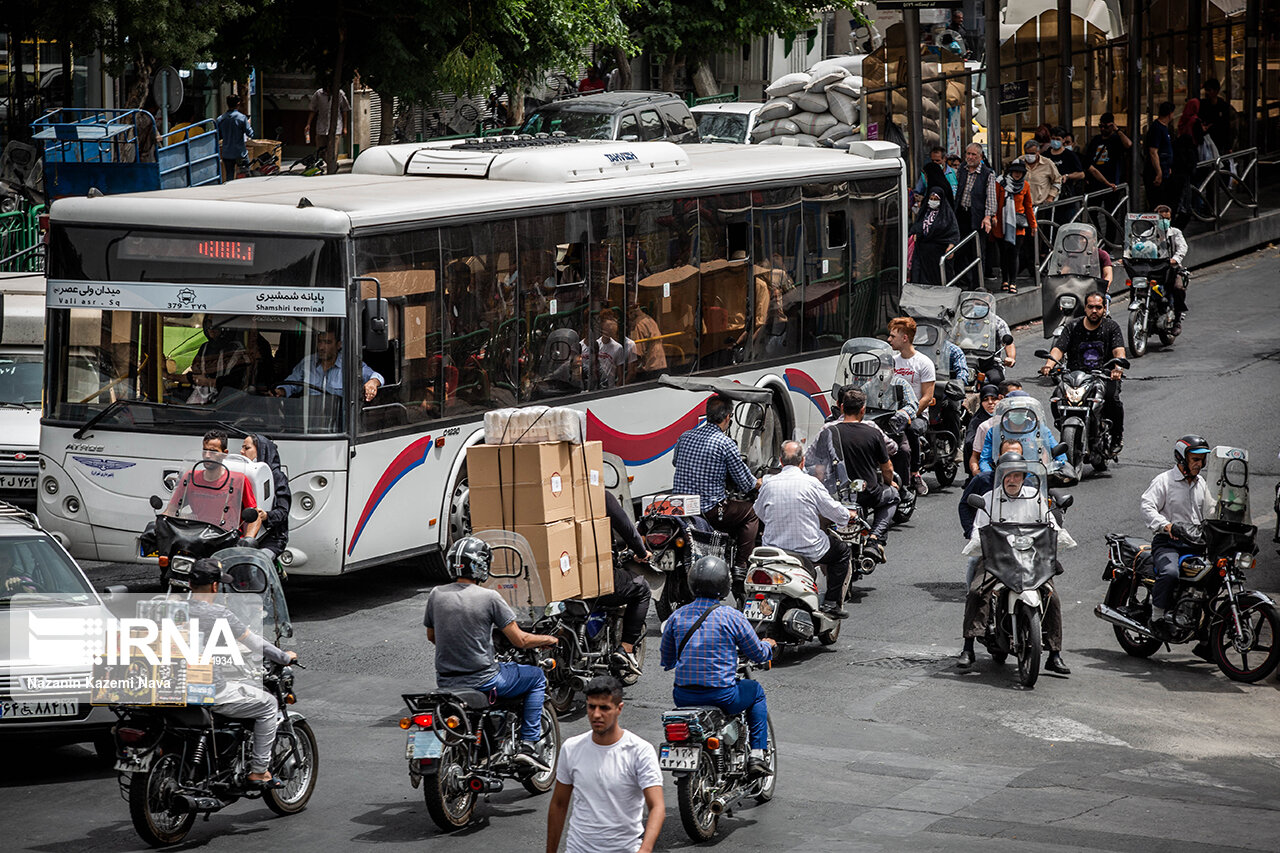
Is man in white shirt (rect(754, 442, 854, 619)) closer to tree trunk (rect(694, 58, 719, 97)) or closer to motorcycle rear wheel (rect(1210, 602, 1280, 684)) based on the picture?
motorcycle rear wheel (rect(1210, 602, 1280, 684))

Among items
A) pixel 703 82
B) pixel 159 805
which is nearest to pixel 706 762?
pixel 159 805

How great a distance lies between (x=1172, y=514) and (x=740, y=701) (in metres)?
5.14

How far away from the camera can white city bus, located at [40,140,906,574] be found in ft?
46.5

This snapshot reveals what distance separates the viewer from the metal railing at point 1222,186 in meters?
31.7

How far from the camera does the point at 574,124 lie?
30.3 m

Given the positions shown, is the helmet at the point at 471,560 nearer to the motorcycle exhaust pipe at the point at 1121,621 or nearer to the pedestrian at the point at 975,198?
the motorcycle exhaust pipe at the point at 1121,621

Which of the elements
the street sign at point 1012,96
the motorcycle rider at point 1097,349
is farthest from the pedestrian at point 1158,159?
the motorcycle rider at point 1097,349

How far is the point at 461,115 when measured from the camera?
42312mm

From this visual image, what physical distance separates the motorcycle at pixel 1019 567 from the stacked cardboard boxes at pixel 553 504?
269 centimetres

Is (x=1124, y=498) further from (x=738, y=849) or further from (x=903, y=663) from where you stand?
(x=738, y=849)

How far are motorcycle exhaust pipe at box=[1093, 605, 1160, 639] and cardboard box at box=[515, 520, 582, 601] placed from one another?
4.01 metres

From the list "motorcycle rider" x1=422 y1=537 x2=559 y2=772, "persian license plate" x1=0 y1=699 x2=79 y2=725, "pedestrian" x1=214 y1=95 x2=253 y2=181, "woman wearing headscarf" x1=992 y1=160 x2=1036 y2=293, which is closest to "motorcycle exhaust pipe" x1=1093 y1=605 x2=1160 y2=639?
"motorcycle rider" x1=422 y1=537 x2=559 y2=772

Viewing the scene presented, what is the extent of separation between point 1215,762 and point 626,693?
3.74m

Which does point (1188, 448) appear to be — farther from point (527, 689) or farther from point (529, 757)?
point (529, 757)
